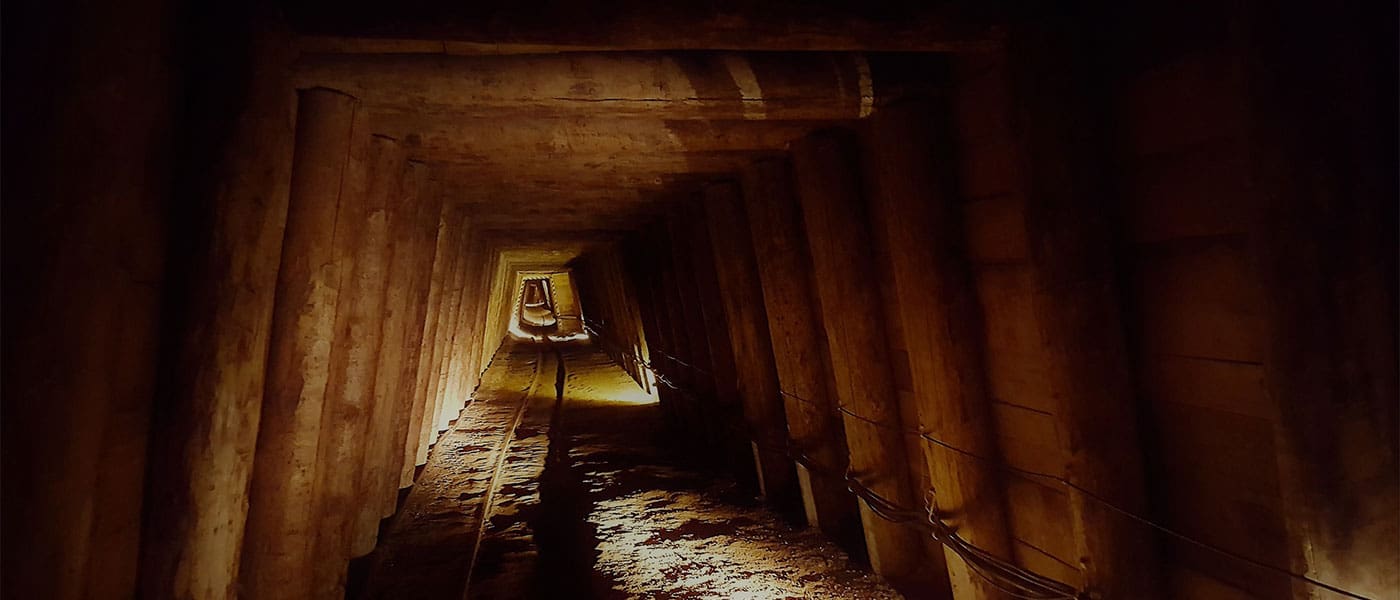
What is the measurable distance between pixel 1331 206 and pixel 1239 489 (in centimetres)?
96

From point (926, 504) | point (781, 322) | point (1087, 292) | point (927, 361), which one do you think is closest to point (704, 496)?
point (781, 322)

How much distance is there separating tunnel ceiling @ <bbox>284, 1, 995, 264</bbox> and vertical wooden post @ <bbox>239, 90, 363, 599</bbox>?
25 cm

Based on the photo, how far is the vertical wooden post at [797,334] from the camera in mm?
4691

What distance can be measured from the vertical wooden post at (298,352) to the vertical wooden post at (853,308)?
2.51 metres

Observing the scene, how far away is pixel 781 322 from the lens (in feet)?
16.2

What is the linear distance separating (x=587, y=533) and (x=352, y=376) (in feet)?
9.11

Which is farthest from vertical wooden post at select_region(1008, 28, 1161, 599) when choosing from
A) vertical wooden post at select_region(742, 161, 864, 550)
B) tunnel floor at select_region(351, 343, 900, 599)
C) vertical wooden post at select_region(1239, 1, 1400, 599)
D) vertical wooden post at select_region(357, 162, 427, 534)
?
vertical wooden post at select_region(357, 162, 427, 534)

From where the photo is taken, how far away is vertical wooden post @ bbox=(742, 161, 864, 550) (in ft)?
15.4

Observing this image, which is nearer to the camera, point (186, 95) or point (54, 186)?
point (54, 186)

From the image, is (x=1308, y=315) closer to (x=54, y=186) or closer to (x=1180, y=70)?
(x=1180, y=70)

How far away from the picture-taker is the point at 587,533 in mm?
5770

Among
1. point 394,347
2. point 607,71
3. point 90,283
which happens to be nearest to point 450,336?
point 394,347

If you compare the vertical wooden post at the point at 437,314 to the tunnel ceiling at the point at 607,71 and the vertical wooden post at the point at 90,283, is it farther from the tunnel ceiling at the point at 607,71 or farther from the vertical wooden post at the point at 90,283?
the vertical wooden post at the point at 90,283

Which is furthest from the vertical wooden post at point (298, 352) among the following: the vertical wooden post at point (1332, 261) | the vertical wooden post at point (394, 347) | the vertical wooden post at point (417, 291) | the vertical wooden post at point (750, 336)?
the vertical wooden post at point (1332, 261)
